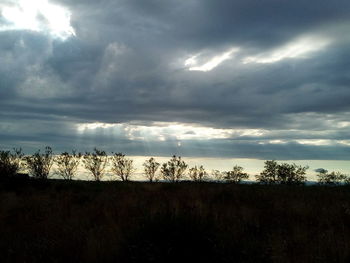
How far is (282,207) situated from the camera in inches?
478

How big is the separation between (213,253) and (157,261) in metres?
1.07

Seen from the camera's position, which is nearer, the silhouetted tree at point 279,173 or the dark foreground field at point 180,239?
the dark foreground field at point 180,239

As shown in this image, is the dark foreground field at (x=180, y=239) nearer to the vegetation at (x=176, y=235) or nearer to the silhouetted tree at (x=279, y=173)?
the vegetation at (x=176, y=235)

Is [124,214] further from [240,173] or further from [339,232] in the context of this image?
[240,173]

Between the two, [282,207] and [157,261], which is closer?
[157,261]

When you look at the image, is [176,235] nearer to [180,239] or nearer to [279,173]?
[180,239]

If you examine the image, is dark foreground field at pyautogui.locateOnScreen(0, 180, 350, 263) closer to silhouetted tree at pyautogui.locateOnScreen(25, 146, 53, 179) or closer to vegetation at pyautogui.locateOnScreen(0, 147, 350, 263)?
vegetation at pyautogui.locateOnScreen(0, 147, 350, 263)

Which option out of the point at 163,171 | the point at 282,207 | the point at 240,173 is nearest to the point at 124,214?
the point at 282,207

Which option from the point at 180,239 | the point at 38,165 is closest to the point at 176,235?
the point at 180,239

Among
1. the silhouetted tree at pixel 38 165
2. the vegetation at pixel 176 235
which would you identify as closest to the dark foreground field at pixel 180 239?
the vegetation at pixel 176 235

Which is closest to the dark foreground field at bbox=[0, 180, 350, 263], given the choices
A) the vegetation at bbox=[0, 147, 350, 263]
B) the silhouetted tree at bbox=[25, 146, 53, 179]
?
the vegetation at bbox=[0, 147, 350, 263]

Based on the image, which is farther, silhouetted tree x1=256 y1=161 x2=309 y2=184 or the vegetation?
silhouetted tree x1=256 y1=161 x2=309 y2=184

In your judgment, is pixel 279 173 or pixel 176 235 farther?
pixel 279 173

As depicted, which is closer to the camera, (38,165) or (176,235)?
(176,235)
